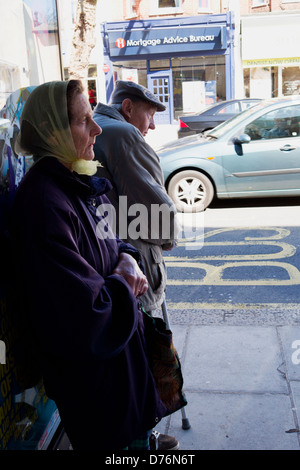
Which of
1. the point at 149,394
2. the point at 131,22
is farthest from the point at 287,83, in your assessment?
the point at 149,394

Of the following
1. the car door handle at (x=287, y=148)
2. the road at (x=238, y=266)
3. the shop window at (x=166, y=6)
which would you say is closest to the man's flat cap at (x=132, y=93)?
the road at (x=238, y=266)

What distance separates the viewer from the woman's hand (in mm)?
1871

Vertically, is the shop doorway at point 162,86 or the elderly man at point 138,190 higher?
the shop doorway at point 162,86

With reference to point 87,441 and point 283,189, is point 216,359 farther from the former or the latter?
point 283,189

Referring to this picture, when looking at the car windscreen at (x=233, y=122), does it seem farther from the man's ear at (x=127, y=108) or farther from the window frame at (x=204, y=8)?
the window frame at (x=204, y=8)

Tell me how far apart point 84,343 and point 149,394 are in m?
0.44

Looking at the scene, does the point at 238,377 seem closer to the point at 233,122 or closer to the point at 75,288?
the point at 75,288

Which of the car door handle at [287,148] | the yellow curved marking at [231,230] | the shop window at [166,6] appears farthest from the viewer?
the shop window at [166,6]

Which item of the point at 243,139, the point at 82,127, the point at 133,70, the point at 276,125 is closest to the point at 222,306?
the point at 82,127

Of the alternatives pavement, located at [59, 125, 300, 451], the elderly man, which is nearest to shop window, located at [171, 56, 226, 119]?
pavement, located at [59, 125, 300, 451]

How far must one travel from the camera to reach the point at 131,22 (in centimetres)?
2309

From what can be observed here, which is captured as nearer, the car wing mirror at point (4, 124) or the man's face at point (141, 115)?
the car wing mirror at point (4, 124)

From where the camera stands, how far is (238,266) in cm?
594

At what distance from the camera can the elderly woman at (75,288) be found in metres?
1.56
